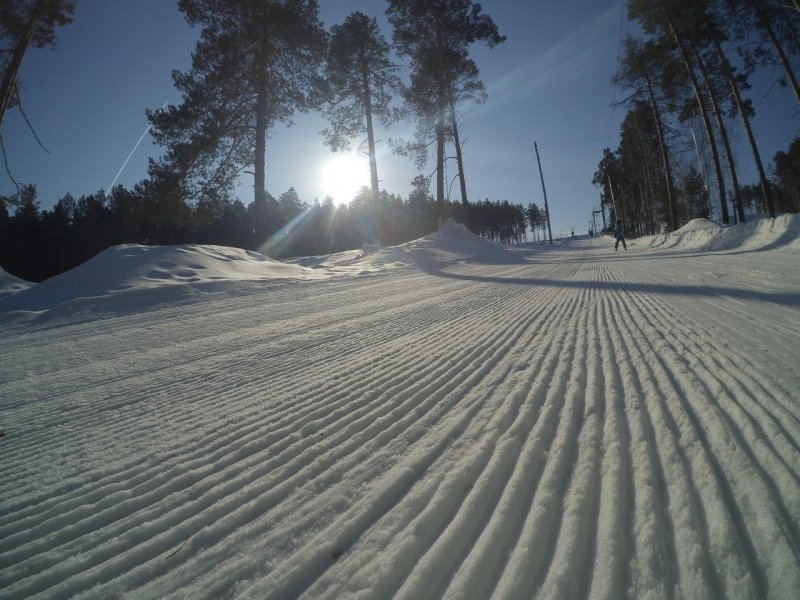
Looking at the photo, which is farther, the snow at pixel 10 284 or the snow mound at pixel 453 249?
the snow mound at pixel 453 249

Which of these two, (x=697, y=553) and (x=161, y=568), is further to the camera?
(x=161, y=568)

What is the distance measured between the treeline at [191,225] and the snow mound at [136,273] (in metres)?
4.50

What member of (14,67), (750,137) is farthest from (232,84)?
(750,137)

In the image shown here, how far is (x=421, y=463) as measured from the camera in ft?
3.73

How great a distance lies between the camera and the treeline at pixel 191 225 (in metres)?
12.6

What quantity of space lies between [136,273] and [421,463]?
6731 millimetres

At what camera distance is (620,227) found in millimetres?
→ 14039

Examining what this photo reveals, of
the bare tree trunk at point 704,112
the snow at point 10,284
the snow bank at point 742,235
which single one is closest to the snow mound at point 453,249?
the snow bank at point 742,235

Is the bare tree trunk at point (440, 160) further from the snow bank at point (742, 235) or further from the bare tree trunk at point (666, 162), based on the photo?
the bare tree trunk at point (666, 162)

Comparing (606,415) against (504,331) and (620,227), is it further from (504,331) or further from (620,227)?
(620,227)

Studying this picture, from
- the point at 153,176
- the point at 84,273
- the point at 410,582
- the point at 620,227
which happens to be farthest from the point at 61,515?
the point at 620,227

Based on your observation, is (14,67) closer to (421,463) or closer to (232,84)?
(232,84)

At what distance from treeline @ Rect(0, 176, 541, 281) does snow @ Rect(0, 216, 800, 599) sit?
35.0ft

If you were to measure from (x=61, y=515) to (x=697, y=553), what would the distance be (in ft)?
5.56
